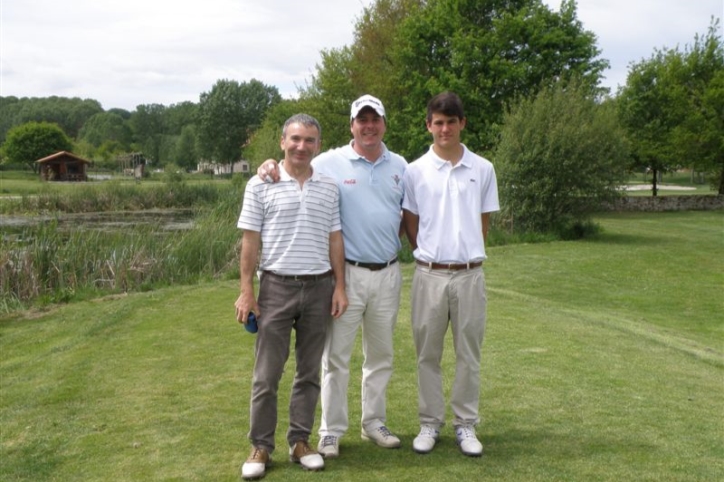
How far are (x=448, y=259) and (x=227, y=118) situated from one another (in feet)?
306

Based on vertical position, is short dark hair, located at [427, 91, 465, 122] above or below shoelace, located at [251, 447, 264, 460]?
above

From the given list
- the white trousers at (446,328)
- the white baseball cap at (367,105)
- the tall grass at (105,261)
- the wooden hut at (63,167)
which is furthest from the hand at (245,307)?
the wooden hut at (63,167)

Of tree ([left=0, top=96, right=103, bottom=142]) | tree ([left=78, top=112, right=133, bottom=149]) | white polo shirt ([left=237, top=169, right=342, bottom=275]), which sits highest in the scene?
tree ([left=0, top=96, right=103, bottom=142])

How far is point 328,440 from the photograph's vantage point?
428cm

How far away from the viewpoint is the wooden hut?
62.6 meters

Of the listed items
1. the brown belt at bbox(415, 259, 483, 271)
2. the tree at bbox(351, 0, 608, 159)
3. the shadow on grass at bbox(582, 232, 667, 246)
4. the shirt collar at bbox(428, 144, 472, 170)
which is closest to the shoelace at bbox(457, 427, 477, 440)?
the brown belt at bbox(415, 259, 483, 271)

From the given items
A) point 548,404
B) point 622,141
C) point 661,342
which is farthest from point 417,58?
point 548,404

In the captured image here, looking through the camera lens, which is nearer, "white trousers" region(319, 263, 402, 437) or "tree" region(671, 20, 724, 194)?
"white trousers" region(319, 263, 402, 437)

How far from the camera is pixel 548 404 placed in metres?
5.32

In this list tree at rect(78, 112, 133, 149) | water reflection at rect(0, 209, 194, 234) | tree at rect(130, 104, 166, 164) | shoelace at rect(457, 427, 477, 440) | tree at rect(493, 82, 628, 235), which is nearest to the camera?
shoelace at rect(457, 427, 477, 440)

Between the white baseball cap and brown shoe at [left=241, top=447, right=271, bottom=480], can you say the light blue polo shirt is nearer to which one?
the white baseball cap

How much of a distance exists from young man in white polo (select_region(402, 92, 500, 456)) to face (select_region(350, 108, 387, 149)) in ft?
0.91

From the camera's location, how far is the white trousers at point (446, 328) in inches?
169

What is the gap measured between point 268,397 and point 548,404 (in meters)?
2.25
